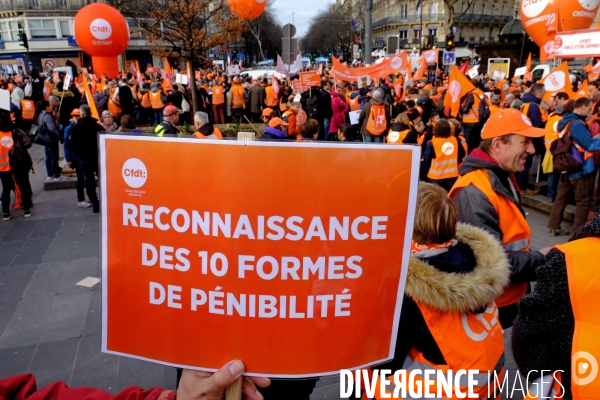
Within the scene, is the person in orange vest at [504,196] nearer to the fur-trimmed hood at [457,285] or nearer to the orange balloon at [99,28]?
the fur-trimmed hood at [457,285]

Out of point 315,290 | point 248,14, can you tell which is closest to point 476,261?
point 315,290

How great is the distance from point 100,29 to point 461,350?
1665cm

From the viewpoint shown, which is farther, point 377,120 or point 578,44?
point 377,120

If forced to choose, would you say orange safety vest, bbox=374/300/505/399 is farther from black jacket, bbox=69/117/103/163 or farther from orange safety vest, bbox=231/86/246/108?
orange safety vest, bbox=231/86/246/108

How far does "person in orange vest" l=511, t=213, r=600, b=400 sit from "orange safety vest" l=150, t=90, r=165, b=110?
14.6 meters

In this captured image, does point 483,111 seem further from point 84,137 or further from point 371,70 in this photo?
point 84,137

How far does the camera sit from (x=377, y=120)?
31.3ft

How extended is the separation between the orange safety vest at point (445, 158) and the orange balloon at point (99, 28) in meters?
13.5

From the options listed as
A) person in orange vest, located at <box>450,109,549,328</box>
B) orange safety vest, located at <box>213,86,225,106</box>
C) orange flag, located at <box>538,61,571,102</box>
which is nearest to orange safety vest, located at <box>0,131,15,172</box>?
person in orange vest, located at <box>450,109,549,328</box>

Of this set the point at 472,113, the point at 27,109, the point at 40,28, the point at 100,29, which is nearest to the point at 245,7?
the point at 472,113

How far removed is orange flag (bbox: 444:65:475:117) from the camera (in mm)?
8852

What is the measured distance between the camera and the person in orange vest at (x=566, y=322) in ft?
3.78

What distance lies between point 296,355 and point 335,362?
0.12 meters

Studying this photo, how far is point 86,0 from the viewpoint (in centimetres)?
5041
